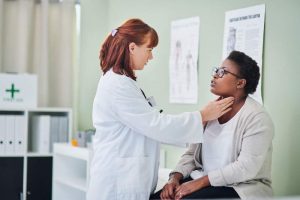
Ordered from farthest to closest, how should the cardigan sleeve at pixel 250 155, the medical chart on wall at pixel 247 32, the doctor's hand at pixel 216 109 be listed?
1. the medical chart on wall at pixel 247 32
2. the doctor's hand at pixel 216 109
3. the cardigan sleeve at pixel 250 155

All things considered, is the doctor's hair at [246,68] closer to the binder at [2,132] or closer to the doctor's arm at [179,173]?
the doctor's arm at [179,173]

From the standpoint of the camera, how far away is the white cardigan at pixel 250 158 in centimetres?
206

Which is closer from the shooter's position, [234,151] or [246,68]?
[234,151]

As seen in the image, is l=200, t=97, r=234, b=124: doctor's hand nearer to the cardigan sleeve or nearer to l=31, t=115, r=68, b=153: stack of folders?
the cardigan sleeve

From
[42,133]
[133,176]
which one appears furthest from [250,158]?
[42,133]

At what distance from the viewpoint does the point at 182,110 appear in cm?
331

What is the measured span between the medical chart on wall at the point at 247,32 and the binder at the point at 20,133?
1769 mm

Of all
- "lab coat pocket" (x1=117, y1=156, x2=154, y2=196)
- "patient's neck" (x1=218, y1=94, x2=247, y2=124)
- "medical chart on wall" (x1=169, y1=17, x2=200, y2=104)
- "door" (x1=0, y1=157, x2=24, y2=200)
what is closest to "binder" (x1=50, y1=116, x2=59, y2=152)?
"door" (x1=0, y1=157, x2=24, y2=200)

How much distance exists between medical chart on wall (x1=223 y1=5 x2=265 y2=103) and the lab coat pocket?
796mm

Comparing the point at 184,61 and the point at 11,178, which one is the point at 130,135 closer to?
the point at 184,61

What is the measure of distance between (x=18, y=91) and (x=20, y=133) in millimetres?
314

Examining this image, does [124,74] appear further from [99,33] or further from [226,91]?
[99,33]

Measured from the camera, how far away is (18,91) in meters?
3.98

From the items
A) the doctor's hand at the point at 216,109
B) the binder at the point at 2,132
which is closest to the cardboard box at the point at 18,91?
the binder at the point at 2,132
